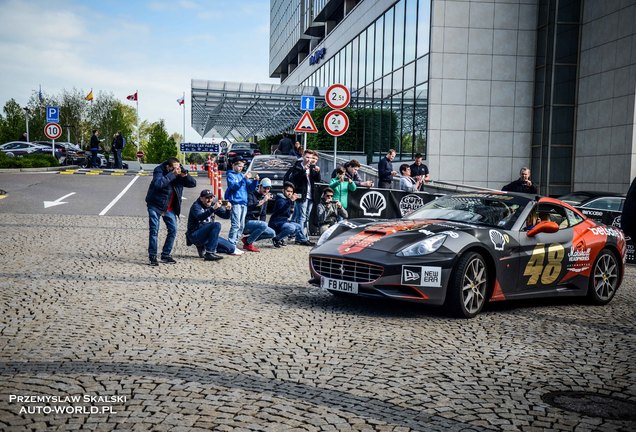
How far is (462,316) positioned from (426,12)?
21253mm

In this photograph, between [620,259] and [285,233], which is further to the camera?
[285,233]

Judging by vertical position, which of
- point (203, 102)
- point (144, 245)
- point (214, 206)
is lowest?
point (144, 245)

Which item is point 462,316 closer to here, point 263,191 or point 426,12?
point 263,191

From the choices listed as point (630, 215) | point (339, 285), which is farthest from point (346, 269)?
point (630, 215)

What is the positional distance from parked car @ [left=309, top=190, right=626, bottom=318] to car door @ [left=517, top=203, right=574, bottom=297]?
12 millimetres

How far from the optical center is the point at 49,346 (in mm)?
5648

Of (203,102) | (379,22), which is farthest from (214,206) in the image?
(203,102)

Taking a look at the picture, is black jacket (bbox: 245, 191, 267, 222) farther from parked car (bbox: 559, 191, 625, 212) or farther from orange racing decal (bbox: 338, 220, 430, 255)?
parked car (bbox: 559, 191, 625, 212)

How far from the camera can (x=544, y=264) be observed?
27.1ft

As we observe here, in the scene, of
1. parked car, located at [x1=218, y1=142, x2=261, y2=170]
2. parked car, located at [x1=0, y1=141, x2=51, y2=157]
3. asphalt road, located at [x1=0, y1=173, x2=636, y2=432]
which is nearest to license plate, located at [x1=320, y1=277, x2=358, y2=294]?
asphalt road, located at [x1=0, y1=173, x2=636, y2=432]

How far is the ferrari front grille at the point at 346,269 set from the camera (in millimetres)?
7383

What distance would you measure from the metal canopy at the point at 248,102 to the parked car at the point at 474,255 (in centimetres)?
3143

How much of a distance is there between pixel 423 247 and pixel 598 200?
33.2 feet

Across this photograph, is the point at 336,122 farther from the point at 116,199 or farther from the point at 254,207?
the point at 116,199
